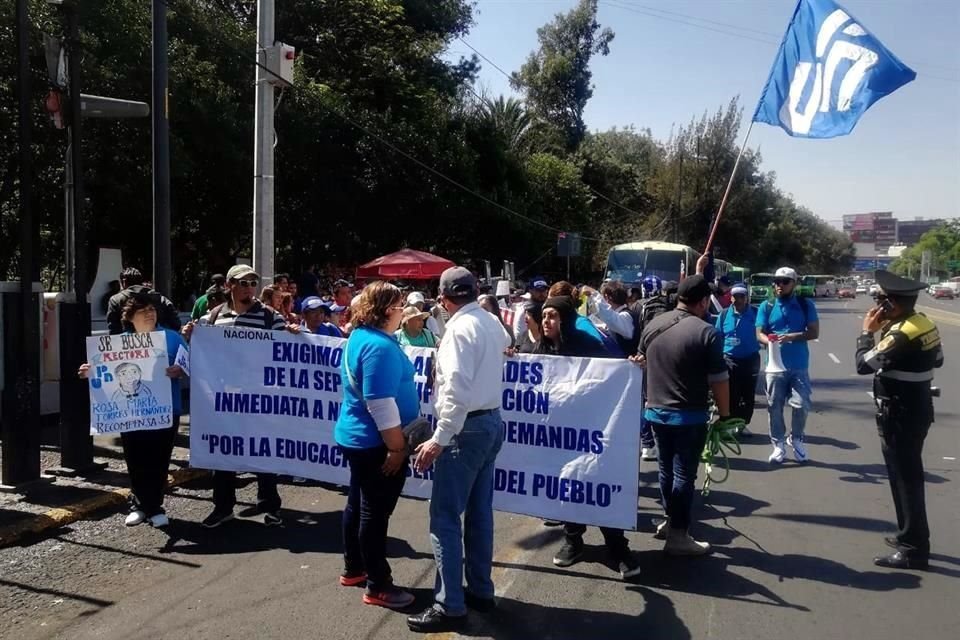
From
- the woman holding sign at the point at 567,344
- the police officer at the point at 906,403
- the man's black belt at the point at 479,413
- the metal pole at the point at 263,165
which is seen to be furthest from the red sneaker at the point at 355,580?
the metal pole at the point at 263,165

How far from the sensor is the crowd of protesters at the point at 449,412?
4258 millimetres

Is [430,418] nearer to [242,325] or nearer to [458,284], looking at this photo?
[242,325]

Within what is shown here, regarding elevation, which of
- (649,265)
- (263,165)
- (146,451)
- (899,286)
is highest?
(263,165)

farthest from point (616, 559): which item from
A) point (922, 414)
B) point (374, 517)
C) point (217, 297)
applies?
point (217, 297)

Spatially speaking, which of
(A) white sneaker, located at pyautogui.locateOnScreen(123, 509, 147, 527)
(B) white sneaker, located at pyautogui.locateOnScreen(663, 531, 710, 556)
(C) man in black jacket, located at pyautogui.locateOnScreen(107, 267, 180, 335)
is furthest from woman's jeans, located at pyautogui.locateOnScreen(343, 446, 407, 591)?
(C) man in black jacket, located at pyautogui.locateOnScreen(107, 267, 180, 335)

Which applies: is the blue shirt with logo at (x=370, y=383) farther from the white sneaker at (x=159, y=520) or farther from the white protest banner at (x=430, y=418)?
the white sneaker at (x=159, y=520)

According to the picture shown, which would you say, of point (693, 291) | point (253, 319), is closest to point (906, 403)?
point (693, 291)

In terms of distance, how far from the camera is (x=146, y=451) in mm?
6066

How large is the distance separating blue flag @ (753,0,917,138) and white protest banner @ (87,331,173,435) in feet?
19.2

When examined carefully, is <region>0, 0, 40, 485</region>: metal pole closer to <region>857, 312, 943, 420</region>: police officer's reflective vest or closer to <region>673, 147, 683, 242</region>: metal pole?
<region>857, 312, 943, 420</region>: police officer's reflective vest

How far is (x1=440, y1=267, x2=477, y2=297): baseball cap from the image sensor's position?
4.31 m

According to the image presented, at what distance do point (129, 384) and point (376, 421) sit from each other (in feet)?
9.12

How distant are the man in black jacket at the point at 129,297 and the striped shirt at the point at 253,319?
0.45 meters

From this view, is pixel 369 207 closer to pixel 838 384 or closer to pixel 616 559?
pixel 838 384
